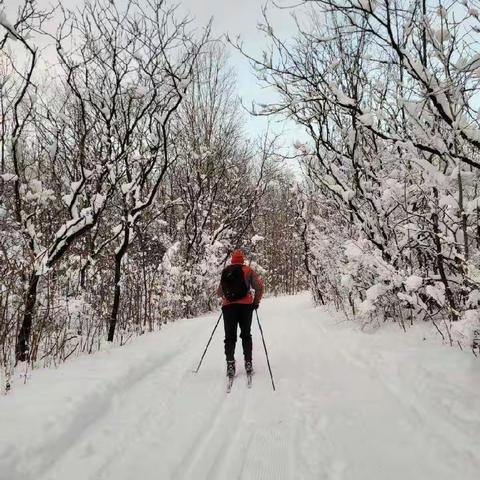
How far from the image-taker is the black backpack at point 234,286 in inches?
250

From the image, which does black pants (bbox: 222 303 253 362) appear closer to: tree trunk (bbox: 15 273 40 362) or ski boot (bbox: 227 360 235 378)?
ski boot (bbox: 227 360 235 378)

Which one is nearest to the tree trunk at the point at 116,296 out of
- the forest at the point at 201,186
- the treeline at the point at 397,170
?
the forest at the point at 201,186

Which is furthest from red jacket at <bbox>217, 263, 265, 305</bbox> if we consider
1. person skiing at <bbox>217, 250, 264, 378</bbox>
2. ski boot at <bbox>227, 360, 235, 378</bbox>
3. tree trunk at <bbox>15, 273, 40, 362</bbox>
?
tree trunk at <bbox>15, 273, 40, 362</bbox>

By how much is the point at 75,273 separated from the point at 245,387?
400 centimetres

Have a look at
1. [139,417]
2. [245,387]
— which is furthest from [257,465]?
[245,387]

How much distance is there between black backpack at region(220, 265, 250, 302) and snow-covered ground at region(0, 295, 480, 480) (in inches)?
44.2

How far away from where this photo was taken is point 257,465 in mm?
3336

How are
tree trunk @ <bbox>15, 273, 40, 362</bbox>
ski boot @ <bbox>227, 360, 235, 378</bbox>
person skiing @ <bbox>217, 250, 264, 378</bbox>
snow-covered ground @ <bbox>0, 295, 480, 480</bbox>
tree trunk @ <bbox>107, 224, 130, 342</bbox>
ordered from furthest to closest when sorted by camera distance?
tree trunk @ <bbox>107, 224, 130, 342</bbox>, person skiing @ <bbox>217, 250, 264, 378</bbox>, ski boot @ <bbox>227, 360, 235, 378</bbox>, tree trunk @ <bbox>15, 273, 40, 362</bbox>, snow-covered ground @ <bbox>0, 295, 480, 480</bbox>

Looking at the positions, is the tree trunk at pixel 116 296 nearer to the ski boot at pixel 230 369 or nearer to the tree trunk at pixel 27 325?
the tree trunk at pixel 27 325

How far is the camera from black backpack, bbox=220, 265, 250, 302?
6.34m

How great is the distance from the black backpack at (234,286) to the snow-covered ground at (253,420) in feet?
3.69

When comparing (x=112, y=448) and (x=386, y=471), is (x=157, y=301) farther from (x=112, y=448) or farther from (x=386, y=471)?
(x=386, y=471)

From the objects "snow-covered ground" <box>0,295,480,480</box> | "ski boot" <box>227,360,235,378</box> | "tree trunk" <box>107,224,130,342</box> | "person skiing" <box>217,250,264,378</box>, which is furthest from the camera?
"tree trunk" <box>107,224,130,342</box>

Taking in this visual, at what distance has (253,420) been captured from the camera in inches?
170
